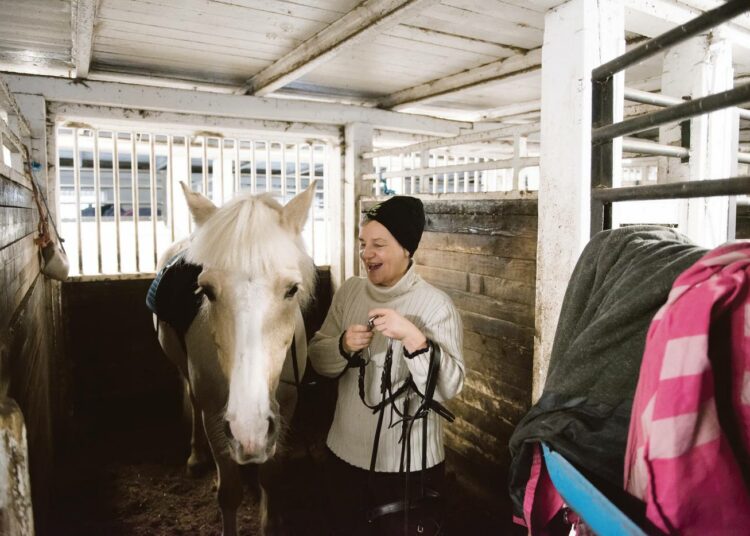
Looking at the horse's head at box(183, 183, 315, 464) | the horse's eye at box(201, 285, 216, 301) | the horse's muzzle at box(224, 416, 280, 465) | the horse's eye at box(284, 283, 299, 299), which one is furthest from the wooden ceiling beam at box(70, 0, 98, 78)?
the horse's muzzle at box(224, 416, 280, 465)

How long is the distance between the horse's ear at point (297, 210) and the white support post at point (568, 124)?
112cm

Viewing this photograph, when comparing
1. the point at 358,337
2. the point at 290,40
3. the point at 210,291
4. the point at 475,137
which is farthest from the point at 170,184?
the point at 358,337

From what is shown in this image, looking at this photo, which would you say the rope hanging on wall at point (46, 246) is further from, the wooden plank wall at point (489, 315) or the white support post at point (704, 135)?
the white support post at point (704, 135)

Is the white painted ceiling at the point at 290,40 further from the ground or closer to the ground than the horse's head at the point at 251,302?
further from the ground

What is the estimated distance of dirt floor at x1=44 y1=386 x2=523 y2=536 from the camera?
9.26 feet

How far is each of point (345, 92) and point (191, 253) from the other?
3.01 m

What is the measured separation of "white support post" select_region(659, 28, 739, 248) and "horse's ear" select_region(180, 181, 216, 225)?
230cm

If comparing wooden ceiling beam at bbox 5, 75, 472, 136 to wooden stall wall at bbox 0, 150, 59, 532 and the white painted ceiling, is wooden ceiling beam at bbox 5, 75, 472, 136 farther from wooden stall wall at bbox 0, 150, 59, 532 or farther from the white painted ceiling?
wooden stall wall at bbox 0, 150, 59, 532

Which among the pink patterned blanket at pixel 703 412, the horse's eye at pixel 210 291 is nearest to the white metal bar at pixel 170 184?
the horse's eye at pixel 210 291

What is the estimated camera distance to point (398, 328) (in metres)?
1.58

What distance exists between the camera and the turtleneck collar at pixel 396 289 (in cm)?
189

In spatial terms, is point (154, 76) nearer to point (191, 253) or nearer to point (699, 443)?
point (191, 253)

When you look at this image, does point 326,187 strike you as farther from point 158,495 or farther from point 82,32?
point 158,495

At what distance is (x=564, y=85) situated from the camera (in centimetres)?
204
